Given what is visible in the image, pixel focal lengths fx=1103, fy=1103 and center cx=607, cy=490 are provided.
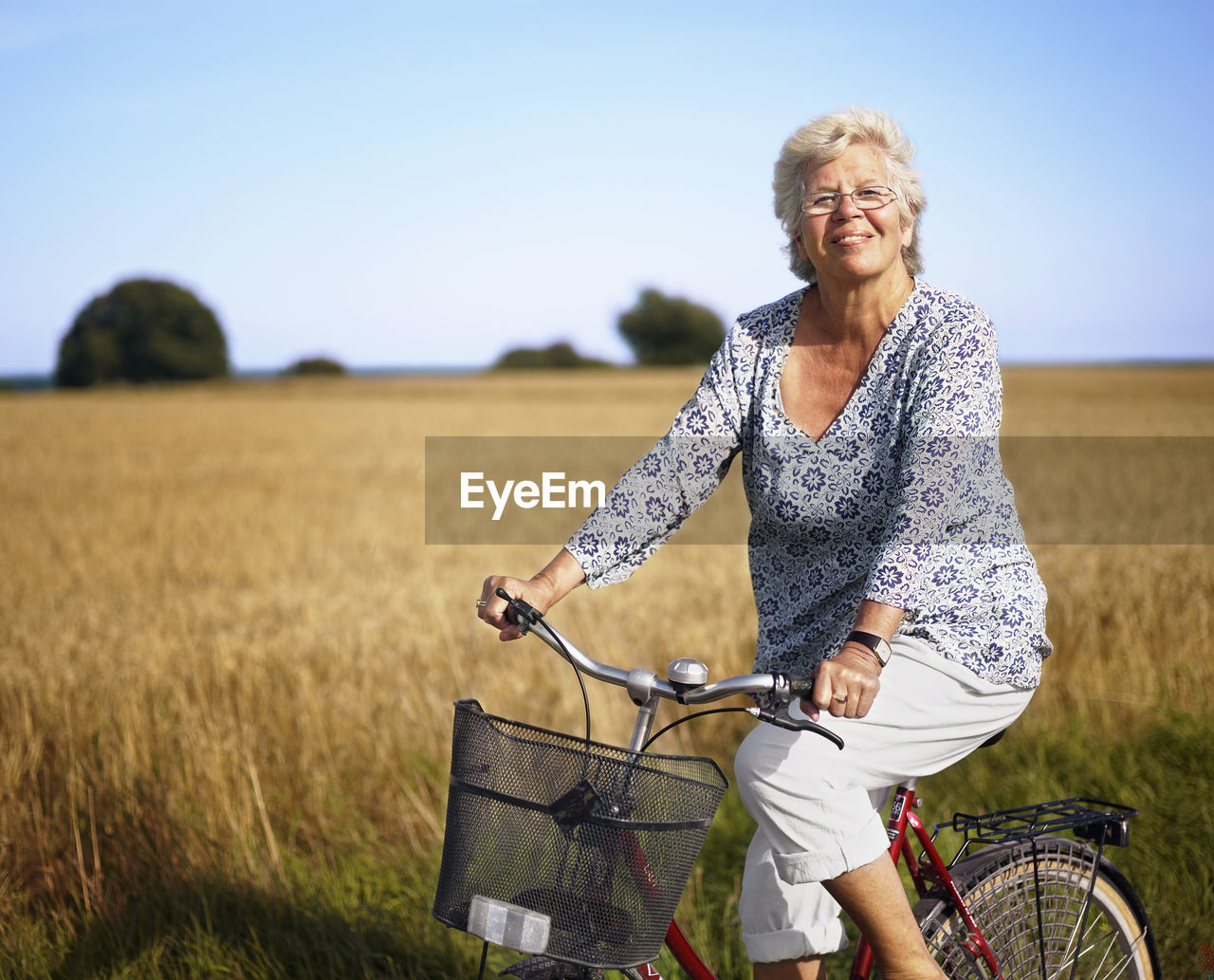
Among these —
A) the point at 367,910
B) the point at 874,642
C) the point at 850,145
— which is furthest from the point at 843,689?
the point at 367,910

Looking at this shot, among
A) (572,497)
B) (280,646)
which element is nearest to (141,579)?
(280,646)

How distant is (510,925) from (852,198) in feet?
5.03

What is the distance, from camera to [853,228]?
2240 mm

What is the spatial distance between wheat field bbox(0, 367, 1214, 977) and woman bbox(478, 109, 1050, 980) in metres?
1.54

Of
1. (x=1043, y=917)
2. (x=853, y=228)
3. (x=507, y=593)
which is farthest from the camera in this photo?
(x=1043, y=917)

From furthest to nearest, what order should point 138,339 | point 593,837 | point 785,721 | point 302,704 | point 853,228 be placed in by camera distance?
point 138,339, point 302,704, point 853,228, point 785,721, point 593,837

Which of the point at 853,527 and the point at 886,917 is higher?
the point at 853,527

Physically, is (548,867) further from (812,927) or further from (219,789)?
(219,789)

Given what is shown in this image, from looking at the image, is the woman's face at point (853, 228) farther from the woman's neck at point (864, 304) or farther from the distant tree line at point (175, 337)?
the distant tree line at point (175, 337)

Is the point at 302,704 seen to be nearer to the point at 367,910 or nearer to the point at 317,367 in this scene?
the point at 367,910

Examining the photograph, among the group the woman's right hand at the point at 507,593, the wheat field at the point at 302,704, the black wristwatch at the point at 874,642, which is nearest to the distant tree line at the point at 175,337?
the wheat field at the point at 302,704

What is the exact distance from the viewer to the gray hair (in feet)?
7.48

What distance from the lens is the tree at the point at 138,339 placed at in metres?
99.9

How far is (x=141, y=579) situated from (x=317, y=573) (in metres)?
1.44
